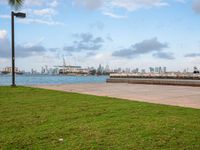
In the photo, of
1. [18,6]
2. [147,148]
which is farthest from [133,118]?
[18,6]

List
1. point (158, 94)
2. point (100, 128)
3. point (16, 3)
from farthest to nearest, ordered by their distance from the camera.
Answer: point (16, 3)
point (158, 94)
point (100, 128)

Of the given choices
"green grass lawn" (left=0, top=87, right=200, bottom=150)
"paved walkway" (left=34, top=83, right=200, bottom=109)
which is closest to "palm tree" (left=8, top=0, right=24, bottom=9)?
"paved walkway" (left=34, top=83, right=200, bottom=109)

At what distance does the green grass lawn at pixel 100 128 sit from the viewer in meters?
6.09

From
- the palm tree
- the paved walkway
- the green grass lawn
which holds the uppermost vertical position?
the palm tree

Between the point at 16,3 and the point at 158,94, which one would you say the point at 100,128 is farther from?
the point at 16,3

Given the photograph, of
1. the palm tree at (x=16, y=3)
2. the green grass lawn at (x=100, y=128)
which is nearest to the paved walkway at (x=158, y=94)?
the green grass lawn at (x=100, y=128)

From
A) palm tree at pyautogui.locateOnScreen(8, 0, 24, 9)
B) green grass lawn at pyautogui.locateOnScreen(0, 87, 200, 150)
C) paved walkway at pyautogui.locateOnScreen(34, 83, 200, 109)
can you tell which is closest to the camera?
green grass lawn at pyautogui.locateOnScreen(0, 87, 200, 150)

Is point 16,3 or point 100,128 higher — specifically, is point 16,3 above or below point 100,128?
above

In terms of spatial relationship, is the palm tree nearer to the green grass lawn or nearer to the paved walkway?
the paved walkway

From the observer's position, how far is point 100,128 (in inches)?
287

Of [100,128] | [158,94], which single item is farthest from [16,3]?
[100,128]

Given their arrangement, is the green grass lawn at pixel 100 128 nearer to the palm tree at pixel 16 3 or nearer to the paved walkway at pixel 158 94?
the paved walkway at pixel 158 94

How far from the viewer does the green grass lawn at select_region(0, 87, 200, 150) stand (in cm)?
609

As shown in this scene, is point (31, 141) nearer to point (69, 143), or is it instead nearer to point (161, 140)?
point (69, 143)
